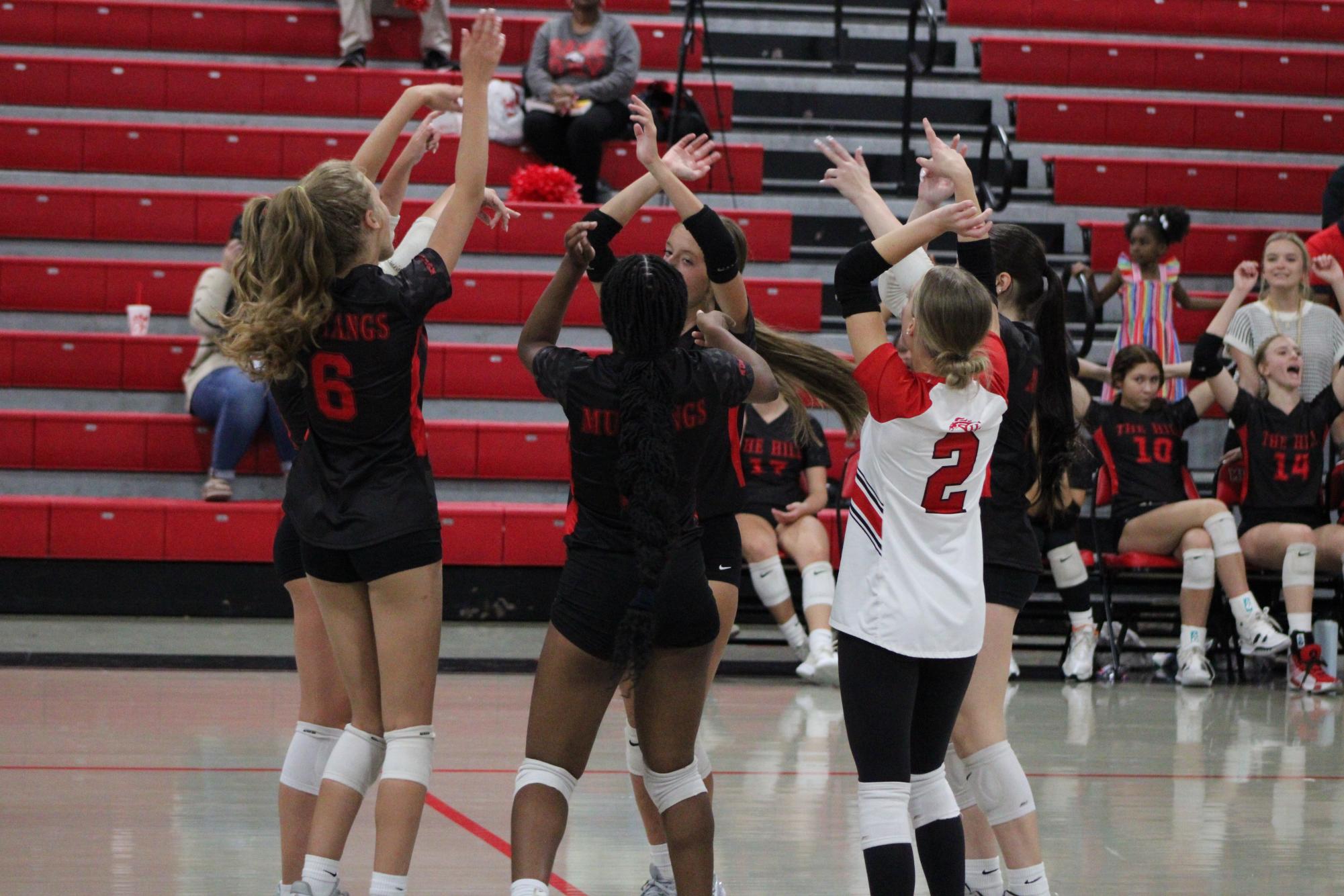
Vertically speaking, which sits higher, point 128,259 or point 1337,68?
point 1337,68

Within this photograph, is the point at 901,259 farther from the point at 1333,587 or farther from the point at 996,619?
the point at 1333,587

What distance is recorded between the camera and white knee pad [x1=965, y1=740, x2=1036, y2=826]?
319 cm

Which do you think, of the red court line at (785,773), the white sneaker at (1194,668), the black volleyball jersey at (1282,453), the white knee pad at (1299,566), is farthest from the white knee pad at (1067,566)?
the red court line at (785,773)

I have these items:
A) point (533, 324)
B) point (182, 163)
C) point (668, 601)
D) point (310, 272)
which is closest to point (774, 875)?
point (668, 601)

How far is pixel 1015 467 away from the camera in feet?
11.0

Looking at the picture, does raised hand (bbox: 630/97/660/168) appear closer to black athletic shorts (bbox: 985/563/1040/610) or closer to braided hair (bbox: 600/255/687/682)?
braided hair (bbox: 600/255/687/682)

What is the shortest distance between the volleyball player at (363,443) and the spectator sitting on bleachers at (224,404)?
4597 mm

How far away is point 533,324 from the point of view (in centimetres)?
298

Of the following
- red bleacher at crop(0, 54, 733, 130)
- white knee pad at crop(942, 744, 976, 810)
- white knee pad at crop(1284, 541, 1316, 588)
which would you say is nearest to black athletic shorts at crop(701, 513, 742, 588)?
white knee pad at crop(942, 744, 976, 810)

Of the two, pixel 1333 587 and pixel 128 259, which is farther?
pixel 128 259

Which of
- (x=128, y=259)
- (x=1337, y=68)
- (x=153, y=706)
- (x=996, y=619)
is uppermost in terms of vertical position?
(x=1337, y=68)

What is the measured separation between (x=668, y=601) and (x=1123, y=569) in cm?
469

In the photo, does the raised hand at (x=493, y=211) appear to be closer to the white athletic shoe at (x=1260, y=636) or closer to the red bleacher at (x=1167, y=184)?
the white athletic shoe at (x=1260, y=636)

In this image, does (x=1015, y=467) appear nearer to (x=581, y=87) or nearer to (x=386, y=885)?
(x=386, y=885)
